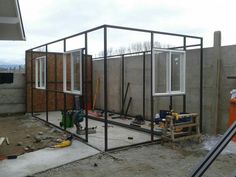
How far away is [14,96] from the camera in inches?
366

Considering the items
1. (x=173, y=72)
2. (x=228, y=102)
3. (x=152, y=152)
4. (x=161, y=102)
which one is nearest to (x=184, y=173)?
(x=152, y=152)

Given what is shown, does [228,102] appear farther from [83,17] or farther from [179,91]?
[83,17]

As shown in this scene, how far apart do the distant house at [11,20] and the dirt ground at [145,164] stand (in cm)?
241

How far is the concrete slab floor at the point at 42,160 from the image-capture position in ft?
12.6

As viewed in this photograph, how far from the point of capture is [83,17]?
7.61 metres

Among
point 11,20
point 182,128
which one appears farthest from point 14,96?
point 182,128

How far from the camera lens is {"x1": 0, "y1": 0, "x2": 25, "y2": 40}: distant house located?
3887 mm

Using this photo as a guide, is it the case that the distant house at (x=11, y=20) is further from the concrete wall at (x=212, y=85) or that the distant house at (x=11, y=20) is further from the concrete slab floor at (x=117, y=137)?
the concrete wall at (x=212, y=85)

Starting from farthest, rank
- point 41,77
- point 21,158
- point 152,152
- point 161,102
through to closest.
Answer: point 41,77
point 161,102
point 152,152
point 21,158

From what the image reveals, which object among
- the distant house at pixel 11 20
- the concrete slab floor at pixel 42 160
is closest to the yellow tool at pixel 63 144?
the concrete slab floor at pixel 42 160

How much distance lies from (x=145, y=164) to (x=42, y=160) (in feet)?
5.31

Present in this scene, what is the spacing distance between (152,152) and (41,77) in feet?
15.0

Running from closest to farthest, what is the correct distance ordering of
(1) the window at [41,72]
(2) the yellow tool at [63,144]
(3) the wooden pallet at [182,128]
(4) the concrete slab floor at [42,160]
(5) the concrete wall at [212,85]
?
(4) the concrete slab floor at [42,160] → (2) the yellow tool at [63,144] → (3) the wooden pallet at [182,128] → (5) the concrete wall at [212,85] → (1) the window at [41,72]

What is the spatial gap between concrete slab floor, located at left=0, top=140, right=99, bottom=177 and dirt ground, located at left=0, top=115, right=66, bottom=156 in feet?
1.37
